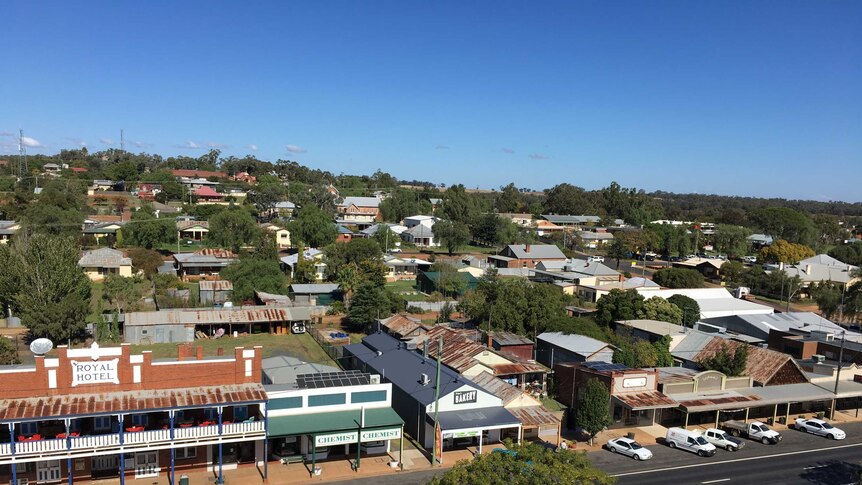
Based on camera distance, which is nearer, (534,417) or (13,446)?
(13,446)

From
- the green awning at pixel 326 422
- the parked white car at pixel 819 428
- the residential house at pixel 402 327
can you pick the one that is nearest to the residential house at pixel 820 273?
the parked white car at pixel 819 428

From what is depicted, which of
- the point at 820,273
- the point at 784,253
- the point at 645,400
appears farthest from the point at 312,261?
the point at 784,253

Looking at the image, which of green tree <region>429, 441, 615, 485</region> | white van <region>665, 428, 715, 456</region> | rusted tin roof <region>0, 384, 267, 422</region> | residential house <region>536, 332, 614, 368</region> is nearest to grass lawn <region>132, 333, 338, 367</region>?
residential house <region>536, 332, 614, 368</region>

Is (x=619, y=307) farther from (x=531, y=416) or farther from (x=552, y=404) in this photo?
(x=531, y=416)

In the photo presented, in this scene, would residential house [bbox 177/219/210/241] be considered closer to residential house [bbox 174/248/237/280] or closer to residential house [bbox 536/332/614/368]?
residential house [bbox 174/248/237/280]

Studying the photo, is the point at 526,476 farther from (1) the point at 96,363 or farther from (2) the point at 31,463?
(2) the point at 31,463

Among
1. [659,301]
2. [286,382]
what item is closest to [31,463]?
[286,382]
